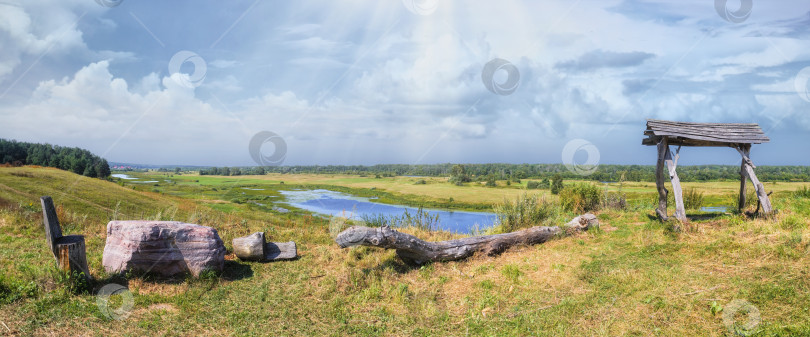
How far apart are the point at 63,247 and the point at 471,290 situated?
734 cm

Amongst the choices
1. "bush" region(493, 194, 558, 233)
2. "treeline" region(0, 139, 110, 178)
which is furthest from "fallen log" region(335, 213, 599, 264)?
"treeline" region(0, 139, 110, 178)

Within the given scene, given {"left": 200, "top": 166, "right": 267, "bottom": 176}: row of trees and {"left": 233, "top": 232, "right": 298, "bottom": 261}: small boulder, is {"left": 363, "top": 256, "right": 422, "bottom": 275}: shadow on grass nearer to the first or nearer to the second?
{"left": 233, "top": 232, "right": 298, "bottom": 261}: small boulder

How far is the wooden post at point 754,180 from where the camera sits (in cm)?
1091

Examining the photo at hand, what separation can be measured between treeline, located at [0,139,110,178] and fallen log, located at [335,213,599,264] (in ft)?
154

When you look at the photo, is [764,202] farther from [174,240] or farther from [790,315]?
[174,240]

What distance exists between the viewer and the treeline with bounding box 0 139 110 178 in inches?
1540

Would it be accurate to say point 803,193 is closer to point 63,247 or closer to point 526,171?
point 63,247

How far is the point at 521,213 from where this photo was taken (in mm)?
13227

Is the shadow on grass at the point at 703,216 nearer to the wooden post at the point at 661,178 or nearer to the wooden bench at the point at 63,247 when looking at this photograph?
the wooden post at the point at 661,178

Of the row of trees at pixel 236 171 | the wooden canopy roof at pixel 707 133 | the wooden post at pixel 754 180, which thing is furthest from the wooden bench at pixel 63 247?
the row of trees at pixel 236 171

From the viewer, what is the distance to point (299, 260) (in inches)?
379

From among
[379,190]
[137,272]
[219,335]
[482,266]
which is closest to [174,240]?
[137,272]

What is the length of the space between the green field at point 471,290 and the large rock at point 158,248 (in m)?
0.28

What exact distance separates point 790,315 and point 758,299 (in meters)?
0.50
